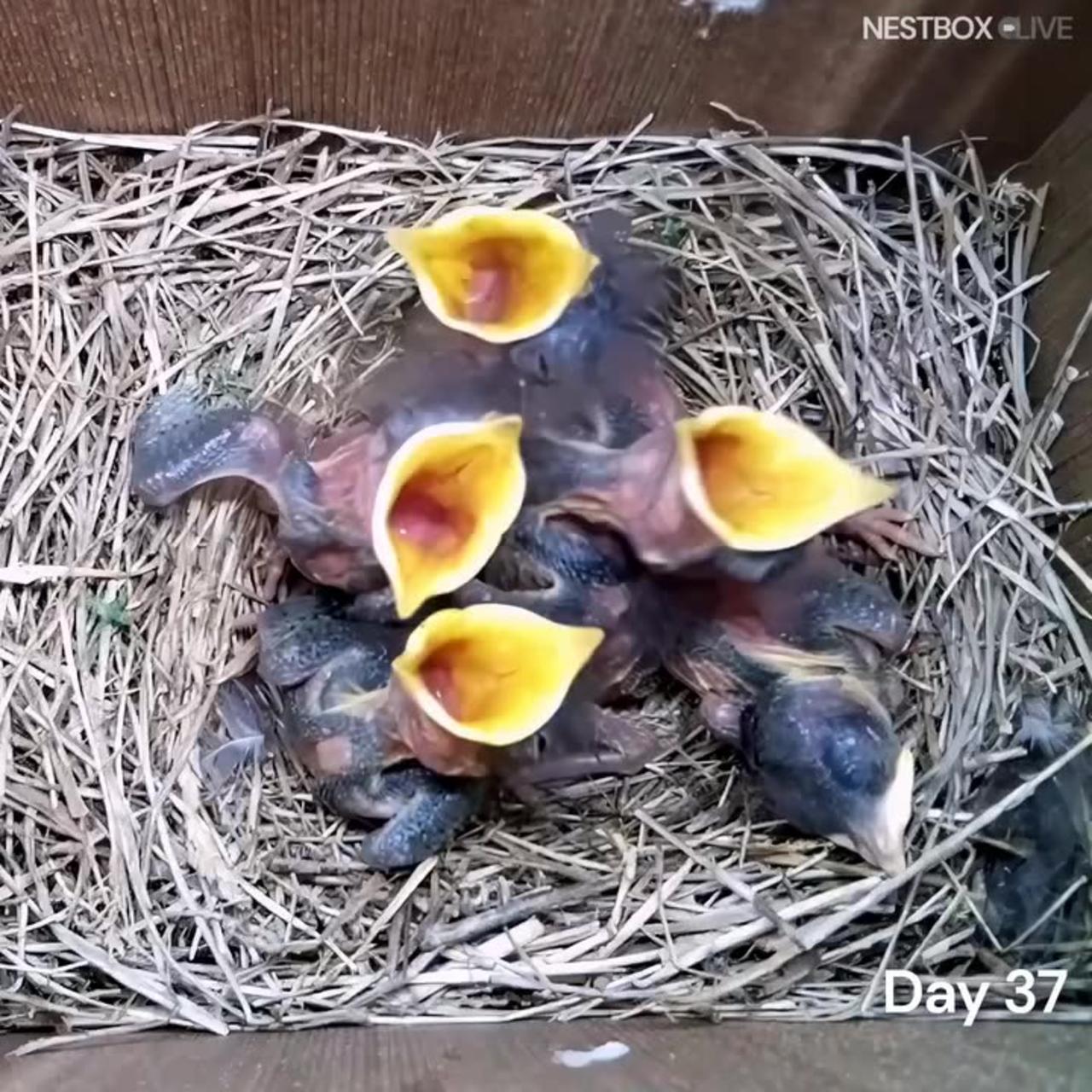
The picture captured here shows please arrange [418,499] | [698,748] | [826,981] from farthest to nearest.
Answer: [698,748], [826,981], [418,499]

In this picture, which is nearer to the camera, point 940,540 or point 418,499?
point 418,499

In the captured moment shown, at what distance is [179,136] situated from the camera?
45.1 inches

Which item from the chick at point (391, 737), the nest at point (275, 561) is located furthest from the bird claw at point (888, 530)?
the chick at point (391, 737)

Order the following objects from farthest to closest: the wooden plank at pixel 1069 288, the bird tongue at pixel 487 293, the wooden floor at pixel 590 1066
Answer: the wooden plank at pixel 1069 288 < the bird tongue at pixel 487 293 < the wooden floor at pixel 590 1066

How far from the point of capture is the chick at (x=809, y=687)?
39.8 inches

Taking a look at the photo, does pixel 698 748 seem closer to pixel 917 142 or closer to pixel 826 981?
pixel 826 981

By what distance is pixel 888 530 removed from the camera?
3.64 ft

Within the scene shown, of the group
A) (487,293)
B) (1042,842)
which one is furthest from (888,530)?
(487,293)

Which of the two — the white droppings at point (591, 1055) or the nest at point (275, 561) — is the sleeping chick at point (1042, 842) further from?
the white droppings at point (591, 1055)

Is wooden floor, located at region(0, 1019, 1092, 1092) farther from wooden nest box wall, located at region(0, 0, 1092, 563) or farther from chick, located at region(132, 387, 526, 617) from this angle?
wooden nest box wall, located at region(0, 0, 1092, 563)

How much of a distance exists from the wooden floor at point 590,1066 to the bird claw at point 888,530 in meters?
0.35

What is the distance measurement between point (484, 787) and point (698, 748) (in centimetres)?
19

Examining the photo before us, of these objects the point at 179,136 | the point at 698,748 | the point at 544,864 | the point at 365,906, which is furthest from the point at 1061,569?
the point at 179,136

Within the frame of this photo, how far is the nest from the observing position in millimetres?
1060
